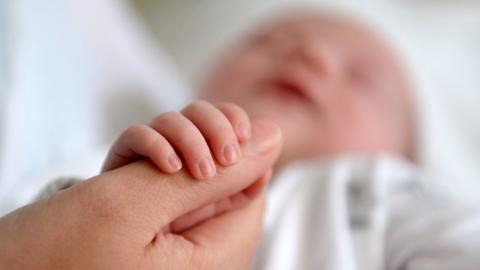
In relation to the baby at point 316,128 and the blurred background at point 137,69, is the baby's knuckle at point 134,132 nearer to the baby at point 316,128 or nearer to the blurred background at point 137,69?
the baby at point 316,128

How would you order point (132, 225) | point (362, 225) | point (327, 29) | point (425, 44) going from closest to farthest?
point (132, 225), point (362, 225), point (327, 29), point (425, 44)

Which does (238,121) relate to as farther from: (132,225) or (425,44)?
(425,44)

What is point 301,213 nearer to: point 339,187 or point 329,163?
point 339,187

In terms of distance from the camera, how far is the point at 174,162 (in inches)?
18.2

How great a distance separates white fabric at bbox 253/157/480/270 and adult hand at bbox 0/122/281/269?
0.53ft

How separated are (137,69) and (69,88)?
253 millimetres

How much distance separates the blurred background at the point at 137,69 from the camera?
81cm

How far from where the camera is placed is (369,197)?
2.51ft

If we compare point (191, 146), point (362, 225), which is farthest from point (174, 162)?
point (362, 225)

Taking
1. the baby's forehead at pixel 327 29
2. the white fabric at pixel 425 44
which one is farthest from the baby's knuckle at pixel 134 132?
the white fabric at pixel 425 44

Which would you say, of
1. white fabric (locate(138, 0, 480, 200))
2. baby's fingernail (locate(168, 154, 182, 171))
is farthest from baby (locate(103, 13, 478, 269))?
white fabric (locate(138, 0, 480, 200))

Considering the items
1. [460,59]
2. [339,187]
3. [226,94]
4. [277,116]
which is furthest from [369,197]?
[460,59]

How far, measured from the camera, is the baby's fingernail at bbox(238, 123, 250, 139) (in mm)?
502

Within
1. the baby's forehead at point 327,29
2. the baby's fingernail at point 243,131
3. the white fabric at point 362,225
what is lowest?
the baby's fingernail at point 243,131
